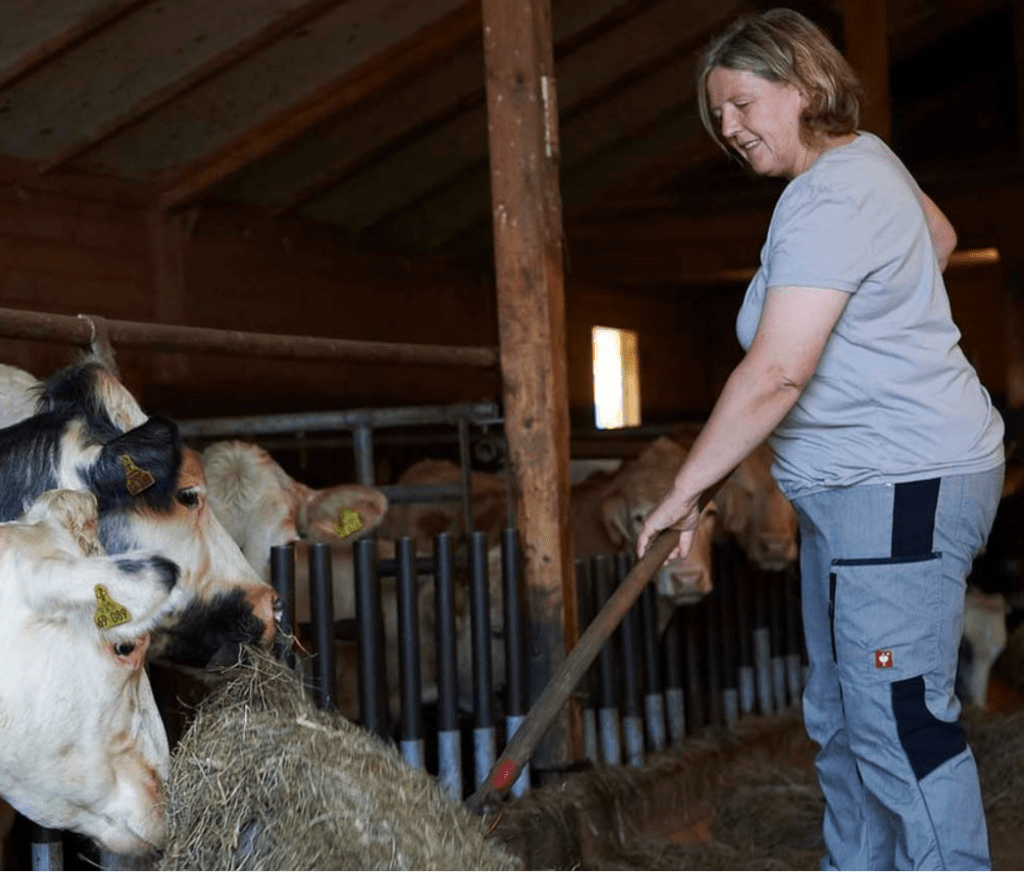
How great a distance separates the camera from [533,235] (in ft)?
14.6

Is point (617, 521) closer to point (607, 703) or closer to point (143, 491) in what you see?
point (607, 703)

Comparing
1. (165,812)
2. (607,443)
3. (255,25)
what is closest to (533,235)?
(165,812)

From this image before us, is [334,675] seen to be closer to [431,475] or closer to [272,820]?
[272,820]

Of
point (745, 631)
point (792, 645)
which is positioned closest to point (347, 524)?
point (745, 631)

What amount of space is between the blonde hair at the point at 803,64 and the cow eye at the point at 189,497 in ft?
4.23

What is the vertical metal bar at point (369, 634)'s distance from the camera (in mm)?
4066

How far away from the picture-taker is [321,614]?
3.90 meters

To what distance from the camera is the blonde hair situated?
278 cm

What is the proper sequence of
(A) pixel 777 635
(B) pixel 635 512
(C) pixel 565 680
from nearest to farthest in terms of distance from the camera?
1. (C) pixel 565 680
2. (B) pixel 635 512
3. (A) pixel 777 635

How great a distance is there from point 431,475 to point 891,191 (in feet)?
13.1

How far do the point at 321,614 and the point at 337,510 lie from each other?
1.58ft

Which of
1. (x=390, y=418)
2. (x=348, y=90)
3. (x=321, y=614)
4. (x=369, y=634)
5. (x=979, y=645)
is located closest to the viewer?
(x=321, y=614)

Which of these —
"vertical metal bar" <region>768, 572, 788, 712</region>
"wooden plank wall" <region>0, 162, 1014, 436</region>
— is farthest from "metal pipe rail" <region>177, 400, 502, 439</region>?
"vertical metal bar" <region>768, 572, 788, 712</region>

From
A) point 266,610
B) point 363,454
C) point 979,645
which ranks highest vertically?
point 363,454
